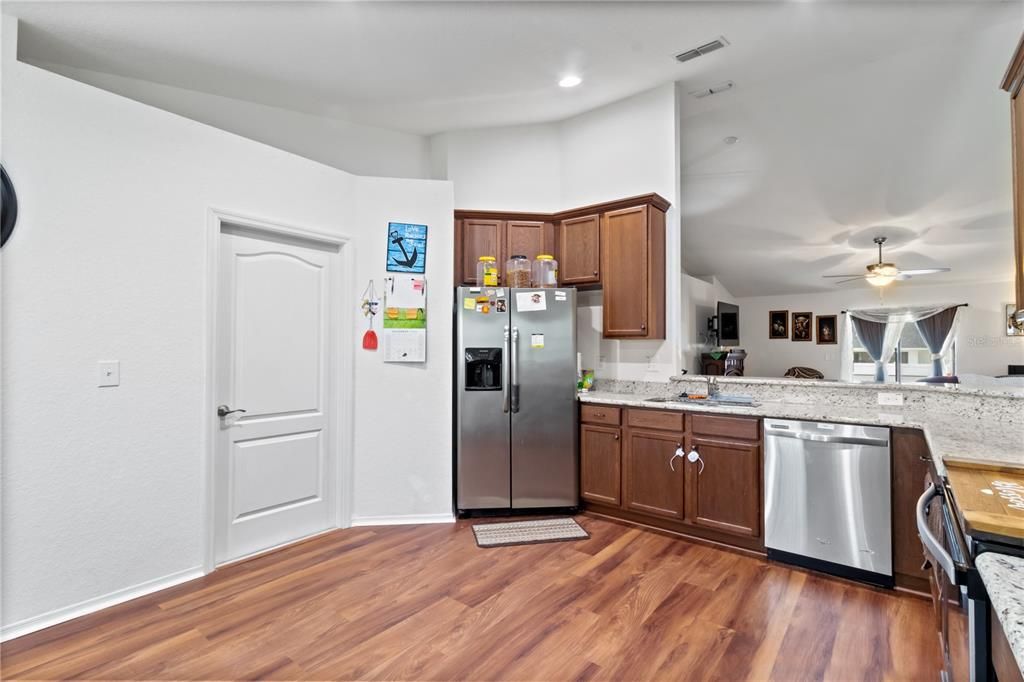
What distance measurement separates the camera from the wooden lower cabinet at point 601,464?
3373 mm

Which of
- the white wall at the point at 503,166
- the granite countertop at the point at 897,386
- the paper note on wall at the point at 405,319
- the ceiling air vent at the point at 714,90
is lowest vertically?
the granite countertop at the point at 897,386

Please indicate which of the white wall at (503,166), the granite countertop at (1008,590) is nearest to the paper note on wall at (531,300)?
the white wall at (503,166)

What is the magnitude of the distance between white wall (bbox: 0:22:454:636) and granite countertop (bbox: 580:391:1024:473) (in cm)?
256

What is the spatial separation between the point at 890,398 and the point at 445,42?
346cm

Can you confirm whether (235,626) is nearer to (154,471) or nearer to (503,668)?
(154,471)

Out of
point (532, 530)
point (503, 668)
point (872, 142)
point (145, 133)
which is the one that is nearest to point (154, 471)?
point (145, 133)

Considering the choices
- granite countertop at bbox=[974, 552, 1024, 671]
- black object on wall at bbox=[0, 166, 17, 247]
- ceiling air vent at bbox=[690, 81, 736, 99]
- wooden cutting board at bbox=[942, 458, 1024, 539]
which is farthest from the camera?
ceiling air vent at bbox=[690, 81, 736, 99]

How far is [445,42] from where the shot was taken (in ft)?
9.44

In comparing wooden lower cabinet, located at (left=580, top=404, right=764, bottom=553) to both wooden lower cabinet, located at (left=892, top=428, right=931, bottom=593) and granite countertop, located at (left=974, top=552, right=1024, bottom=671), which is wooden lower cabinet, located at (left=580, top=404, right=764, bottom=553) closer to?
wooden lower cabinet, located at (left=892, top=428, right=931, bottom=593)

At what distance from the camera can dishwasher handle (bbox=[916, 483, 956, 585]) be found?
3.41 feet

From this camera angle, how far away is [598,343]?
4.04 m

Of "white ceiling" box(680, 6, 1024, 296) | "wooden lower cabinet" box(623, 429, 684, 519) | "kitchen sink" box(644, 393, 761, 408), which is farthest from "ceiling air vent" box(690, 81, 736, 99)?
"wooden lower cabinet" box(623, 429, 684, 519)

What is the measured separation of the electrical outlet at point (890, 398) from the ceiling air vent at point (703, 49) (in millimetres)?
2416

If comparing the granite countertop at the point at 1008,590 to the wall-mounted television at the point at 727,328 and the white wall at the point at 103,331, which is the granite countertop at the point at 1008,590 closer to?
the white wall at the point at 103,331
